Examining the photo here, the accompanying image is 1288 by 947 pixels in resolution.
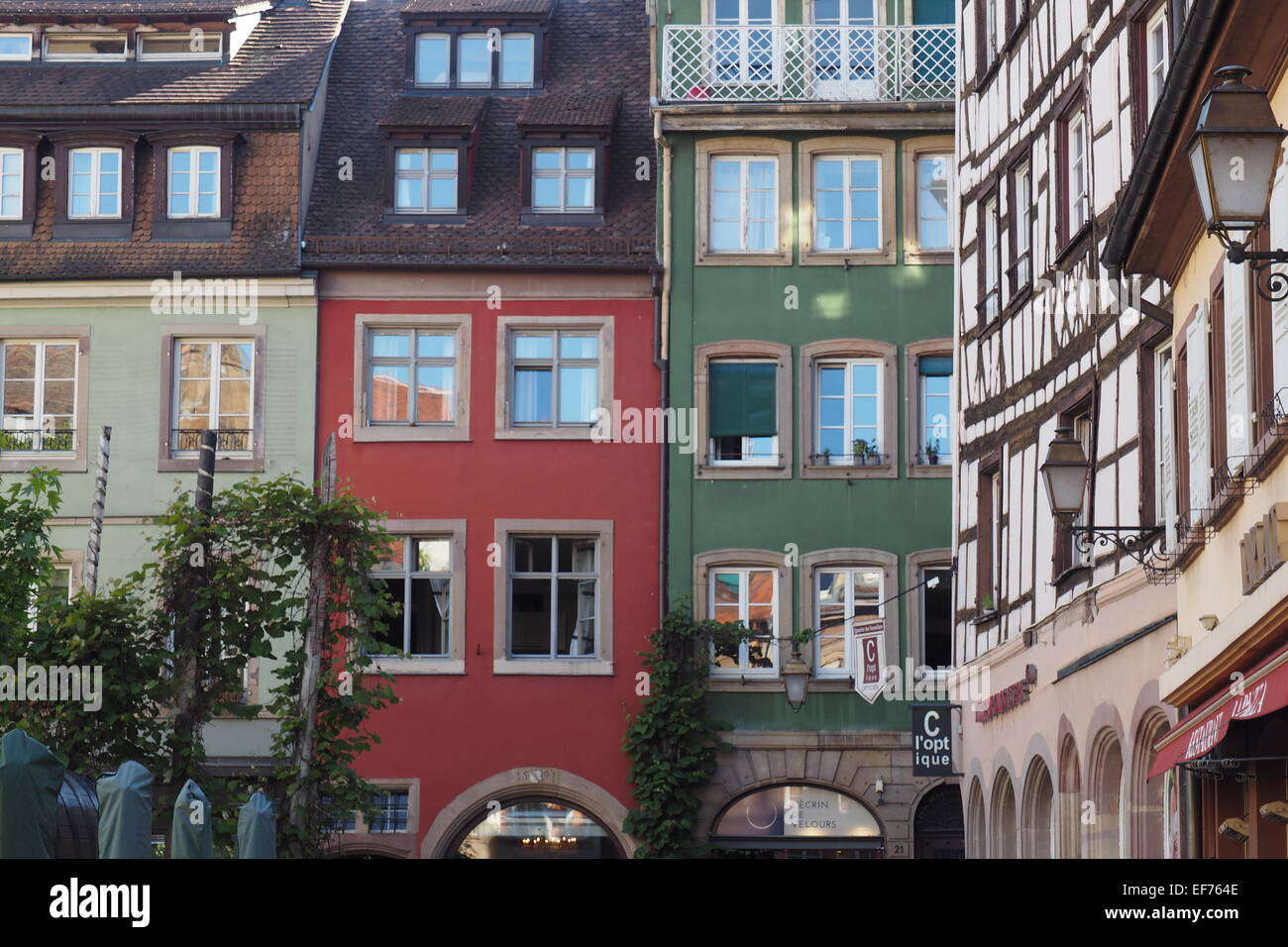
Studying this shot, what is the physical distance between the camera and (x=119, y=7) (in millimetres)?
29844

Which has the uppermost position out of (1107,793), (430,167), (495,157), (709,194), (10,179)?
(495,157)

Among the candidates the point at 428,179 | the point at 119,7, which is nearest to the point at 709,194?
the point at 428,179

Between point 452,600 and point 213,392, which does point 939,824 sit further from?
point 213,392

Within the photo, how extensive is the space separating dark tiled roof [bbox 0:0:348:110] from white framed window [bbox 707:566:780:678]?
8.10 meters

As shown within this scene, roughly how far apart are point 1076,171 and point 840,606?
32.5 ft

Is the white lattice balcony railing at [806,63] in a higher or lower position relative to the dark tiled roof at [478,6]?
lower

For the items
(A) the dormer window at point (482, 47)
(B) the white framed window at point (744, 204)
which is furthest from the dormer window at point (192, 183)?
(B) the white framed window at point (744, 204)

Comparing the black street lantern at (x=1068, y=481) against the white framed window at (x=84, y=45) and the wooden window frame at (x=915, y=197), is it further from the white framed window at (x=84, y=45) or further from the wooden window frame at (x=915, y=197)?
the white framed window at (x=84, y=45)

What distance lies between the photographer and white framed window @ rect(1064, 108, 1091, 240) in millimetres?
17828

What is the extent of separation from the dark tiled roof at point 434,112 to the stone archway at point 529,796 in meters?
8.25

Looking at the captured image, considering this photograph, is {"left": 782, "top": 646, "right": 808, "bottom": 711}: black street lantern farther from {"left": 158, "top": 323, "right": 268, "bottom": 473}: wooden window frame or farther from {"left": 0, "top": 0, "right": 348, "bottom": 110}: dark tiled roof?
{"left": 0, "top": 0, "right": 348, "bottom": 110}: dark tiled roof

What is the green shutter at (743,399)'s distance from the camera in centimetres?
2767

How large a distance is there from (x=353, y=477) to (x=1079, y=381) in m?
12.4
